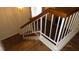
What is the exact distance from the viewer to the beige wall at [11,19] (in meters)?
3.87

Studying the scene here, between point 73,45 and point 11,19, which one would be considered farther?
point 11,19

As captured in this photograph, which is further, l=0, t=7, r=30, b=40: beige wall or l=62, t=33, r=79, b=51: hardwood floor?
l=0, t=7, r=30, b=40: beige wall

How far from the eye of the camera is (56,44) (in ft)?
6.93

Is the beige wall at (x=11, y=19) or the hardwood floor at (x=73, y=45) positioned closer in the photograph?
the hardwood floor at (x=73, y=45)

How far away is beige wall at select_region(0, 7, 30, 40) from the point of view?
3.87m

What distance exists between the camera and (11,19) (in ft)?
13.6
